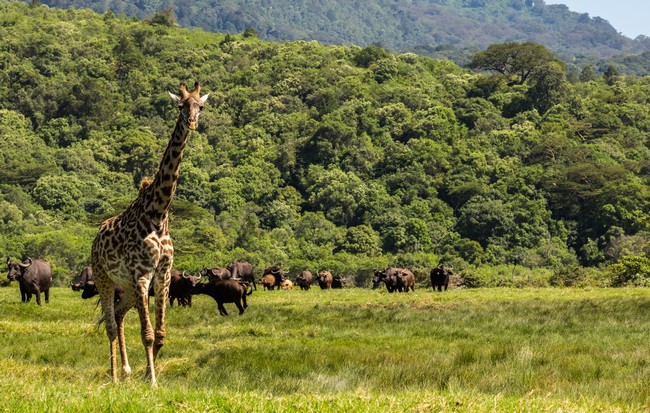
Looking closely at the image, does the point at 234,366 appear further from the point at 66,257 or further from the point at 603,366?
the point at 66,257

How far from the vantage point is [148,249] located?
38.0ft

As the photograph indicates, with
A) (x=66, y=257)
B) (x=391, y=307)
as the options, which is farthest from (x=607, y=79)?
(x=391, y=307)

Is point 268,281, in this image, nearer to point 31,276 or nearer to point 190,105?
point 31,276

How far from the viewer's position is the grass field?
7.73m

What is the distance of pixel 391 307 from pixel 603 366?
49.8ft

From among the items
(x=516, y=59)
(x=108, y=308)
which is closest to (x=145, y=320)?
(x=108, y=308)

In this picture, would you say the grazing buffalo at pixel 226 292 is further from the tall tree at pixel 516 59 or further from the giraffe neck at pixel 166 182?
the tall tree at pixel 516 59

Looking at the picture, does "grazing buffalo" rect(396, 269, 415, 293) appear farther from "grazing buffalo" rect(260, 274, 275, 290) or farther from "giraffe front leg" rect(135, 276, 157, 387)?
"giraffe front leg" rect(135, 276, 157, 387)

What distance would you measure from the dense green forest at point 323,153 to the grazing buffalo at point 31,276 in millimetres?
32481

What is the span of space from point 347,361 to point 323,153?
104 meters

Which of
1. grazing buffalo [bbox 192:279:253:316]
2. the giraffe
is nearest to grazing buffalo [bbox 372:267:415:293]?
grazing buffalo [bbox 192:279:253:316]

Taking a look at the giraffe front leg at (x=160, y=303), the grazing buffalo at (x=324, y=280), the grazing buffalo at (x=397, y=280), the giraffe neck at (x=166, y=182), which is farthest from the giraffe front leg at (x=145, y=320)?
the grazing buffalo at (x=324, y=280)

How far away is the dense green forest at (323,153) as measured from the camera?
89938 millimetres

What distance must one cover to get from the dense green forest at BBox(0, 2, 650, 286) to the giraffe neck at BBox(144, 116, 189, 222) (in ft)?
161
